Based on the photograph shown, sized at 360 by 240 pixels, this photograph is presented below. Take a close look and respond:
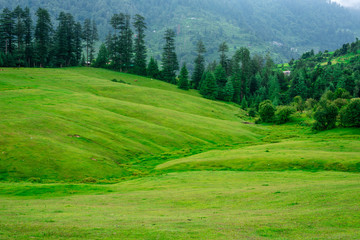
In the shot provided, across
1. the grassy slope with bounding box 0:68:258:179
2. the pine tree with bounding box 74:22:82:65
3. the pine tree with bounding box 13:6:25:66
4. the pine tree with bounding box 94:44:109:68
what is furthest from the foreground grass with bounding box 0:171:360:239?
the pine tree with bounding box 74:22:82:65

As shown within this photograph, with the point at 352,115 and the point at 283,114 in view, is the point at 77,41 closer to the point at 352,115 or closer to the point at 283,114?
the point at 283,114

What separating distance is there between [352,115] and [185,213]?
235 feet

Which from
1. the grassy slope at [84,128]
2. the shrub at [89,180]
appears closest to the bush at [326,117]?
the grassy slope at [84,128]

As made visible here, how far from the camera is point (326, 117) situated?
80.0m

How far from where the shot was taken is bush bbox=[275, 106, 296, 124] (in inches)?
4141

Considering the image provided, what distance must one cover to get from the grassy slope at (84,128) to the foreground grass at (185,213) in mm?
7369

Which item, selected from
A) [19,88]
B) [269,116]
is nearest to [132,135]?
[19,88]

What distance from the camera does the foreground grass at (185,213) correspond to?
48.4 feet

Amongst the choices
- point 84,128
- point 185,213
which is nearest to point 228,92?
point 84,128

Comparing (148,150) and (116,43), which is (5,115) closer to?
(148,150)

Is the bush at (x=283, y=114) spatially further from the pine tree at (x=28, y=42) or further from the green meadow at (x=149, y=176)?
the pine tree at (x=28, y=42)

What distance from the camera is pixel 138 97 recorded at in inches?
3681

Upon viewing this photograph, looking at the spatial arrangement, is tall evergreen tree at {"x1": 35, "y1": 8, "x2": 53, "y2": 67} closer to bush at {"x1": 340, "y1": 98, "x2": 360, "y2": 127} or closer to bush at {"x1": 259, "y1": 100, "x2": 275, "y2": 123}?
bush at {"x1": 259, "y1": 100, "x2": 275, "y2": 123}

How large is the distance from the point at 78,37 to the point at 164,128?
4081 inches
